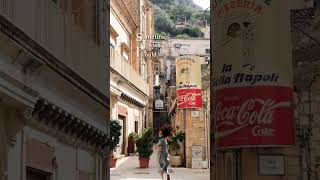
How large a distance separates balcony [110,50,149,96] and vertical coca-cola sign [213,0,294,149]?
18.5 m

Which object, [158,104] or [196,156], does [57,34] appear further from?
[158,104]

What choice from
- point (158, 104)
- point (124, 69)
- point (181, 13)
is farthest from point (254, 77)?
point (181, 13)

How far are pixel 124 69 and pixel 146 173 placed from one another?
1151 centimetres

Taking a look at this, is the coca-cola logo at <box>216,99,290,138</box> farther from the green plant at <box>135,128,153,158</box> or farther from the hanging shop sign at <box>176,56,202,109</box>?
the hanging shop sign at <box>176,56,202,109</box>

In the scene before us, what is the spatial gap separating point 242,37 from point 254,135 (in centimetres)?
203

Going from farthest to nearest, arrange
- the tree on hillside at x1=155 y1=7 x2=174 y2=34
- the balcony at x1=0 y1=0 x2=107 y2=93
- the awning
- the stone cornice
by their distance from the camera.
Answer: the tree on hillside at x1=155 y1=7 x2=174 y2=34 < the awning < the stone cornice < the balcony at x1=0 y1=0 x2=107 y2=93

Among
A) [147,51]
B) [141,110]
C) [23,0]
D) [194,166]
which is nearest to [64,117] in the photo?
[23,0]

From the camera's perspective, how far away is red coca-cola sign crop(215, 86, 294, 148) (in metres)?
13.4

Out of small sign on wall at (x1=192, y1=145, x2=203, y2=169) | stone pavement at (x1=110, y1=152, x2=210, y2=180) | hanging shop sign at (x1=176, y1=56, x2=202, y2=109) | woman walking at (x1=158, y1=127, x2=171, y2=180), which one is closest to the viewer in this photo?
woman walking at (x1=158, y1=127, x2=171, y2=180)

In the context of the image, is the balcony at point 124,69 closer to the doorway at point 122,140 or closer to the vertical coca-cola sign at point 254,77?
the doorway at point 122,140

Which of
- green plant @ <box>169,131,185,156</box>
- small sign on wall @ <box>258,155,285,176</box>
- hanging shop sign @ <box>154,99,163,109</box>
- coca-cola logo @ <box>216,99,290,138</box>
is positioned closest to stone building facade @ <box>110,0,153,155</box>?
green plant @ <box>169,131,185,156</box>

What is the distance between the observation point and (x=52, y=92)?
1241cm

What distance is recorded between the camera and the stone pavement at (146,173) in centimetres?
2403

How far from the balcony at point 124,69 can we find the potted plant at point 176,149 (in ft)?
16.7
